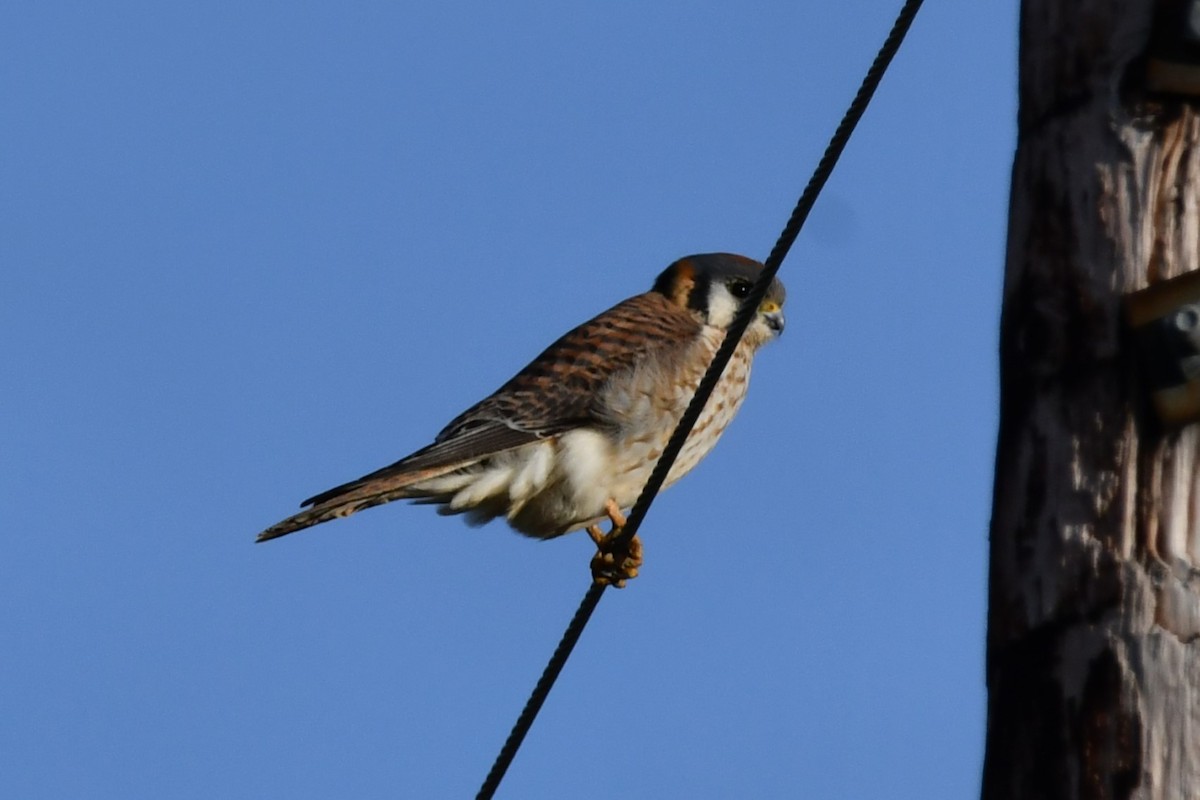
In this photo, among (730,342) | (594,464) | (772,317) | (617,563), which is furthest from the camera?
(772,317)

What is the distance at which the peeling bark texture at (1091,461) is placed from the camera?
1816 millimetres

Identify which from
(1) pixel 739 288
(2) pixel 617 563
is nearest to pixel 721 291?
(1) pixel 739 288

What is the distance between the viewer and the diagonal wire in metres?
2.51

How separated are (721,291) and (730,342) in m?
3.23

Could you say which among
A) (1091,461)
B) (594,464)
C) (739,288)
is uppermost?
(739,288)

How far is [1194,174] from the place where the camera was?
2025 millimetres

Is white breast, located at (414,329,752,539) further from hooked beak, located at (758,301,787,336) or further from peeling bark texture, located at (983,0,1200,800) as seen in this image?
peeling bark texture, located at (983,0,1200,800)

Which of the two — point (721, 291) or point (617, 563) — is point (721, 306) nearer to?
point (721, 291)

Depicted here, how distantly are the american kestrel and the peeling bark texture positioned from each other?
105 inches

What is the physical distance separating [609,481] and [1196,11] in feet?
10.6

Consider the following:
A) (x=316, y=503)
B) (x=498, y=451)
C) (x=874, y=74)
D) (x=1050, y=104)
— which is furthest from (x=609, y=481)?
(x=1050, y=104)

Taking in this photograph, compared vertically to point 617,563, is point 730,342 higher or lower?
lower

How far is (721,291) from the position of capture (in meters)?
6.05

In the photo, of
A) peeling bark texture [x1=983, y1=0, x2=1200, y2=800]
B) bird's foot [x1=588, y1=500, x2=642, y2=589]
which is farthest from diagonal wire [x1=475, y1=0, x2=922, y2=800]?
bird's foot [x1=588, y1=500, x2=642, y2=589]
